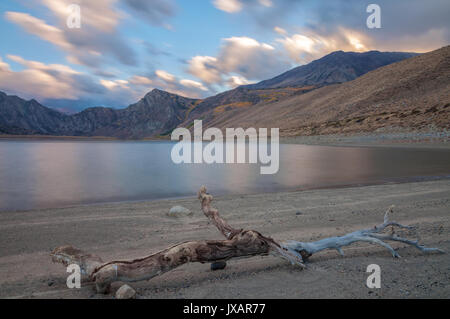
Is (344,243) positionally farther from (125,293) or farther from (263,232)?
(125,293)

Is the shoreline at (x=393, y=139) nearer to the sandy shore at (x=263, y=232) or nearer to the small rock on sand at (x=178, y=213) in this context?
the sandy shore at (x=263, y=232)

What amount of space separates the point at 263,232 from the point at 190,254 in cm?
257

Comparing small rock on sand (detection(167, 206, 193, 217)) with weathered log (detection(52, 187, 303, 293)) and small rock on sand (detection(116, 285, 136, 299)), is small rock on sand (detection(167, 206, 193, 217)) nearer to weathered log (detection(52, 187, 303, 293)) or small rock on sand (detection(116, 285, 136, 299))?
weathered log (detection(52, 187, 303, 293))

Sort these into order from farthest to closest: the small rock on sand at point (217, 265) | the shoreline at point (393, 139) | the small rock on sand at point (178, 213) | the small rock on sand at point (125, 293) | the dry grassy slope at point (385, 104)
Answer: the dry grassy slope at point (385, 104) → the shoreline at point (393, 139) → the small rock on sand at point (178, 213) → the small rock on sand at point (217, 265) → the small rock on sand at point (125, 293)

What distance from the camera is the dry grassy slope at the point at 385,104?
43125 millimetres

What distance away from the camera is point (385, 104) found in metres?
56.8

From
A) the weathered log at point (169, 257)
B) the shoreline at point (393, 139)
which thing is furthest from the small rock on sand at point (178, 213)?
the shoreline at point (393, 139)

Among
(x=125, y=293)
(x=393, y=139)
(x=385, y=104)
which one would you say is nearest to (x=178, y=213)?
(x=125, y=293)

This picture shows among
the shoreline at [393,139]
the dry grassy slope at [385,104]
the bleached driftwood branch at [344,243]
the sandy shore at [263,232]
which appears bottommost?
the sandy shore at [263,232]

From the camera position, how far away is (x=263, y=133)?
86.9 metres

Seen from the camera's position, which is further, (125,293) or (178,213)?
(178,213)

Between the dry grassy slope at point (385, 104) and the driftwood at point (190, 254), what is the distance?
39.9 meters

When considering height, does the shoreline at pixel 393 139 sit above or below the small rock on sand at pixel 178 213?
above
